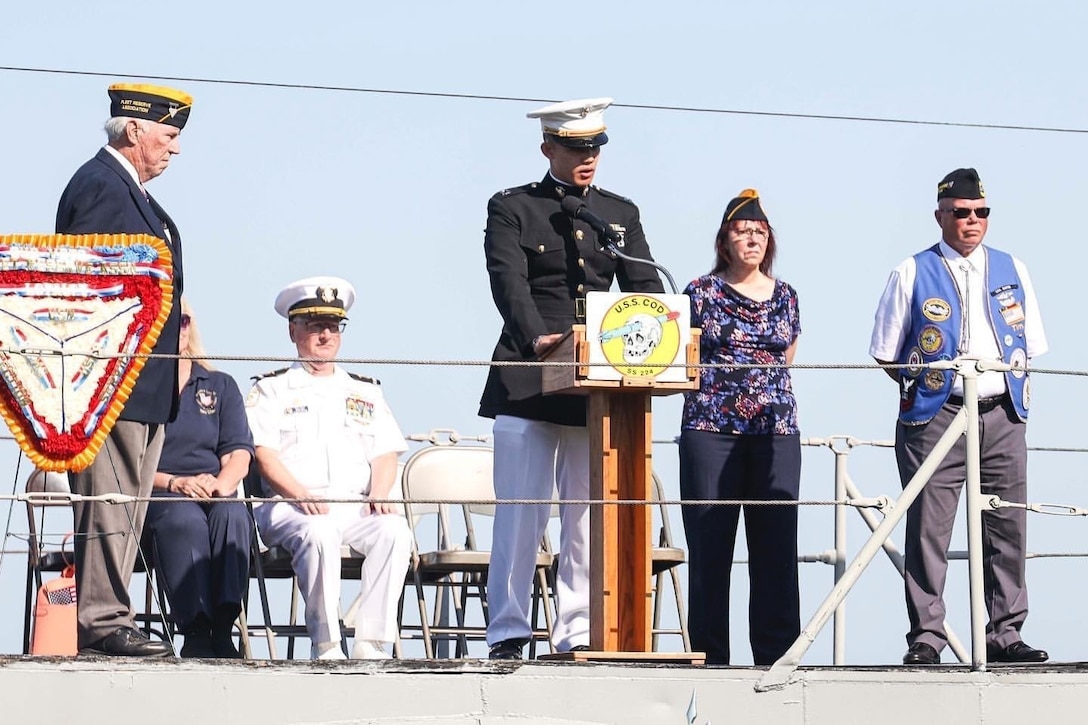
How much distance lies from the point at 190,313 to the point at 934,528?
2.95 metres

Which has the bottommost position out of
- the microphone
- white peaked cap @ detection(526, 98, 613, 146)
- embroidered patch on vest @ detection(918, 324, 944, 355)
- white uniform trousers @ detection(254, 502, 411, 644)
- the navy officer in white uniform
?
white uniform trousers @ detection(254, 502, 411, 644)

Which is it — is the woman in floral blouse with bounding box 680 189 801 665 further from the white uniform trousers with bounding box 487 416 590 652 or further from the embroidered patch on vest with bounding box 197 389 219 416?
the embroidered patch on vest with bounding box 197 389 219 416

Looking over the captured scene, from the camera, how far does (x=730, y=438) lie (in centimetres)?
686

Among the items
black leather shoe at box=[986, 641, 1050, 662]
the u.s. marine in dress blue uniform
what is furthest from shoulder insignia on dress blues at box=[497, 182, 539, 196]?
black leather shoe at box=[986, 641, 1050, 662]

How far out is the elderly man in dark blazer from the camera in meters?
6.00

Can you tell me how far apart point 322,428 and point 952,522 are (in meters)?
2.56

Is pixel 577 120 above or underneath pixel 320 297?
above

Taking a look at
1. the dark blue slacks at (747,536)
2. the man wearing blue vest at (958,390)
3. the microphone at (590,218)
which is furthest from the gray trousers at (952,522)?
the microphone at (590,218)

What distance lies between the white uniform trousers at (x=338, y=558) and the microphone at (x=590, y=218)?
1.39m

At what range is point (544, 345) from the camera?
659 centimetres

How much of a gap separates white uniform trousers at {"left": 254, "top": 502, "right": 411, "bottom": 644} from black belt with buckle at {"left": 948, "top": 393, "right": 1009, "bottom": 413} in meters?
2.13

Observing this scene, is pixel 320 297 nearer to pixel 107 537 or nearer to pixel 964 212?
pixel 107 537

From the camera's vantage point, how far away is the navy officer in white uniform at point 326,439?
7379 millimetres

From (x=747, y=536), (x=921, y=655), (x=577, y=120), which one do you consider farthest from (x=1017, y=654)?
(x=577, y=120)
